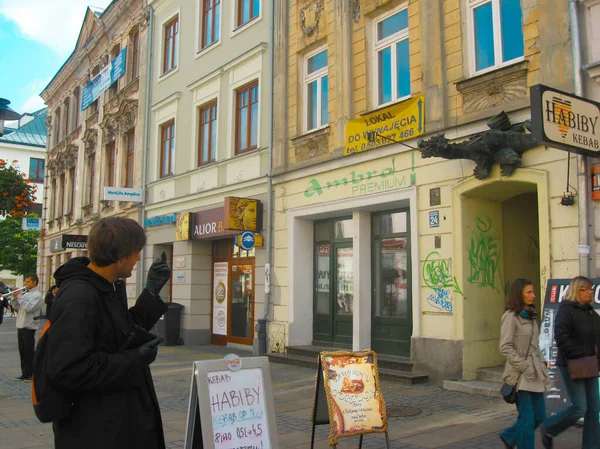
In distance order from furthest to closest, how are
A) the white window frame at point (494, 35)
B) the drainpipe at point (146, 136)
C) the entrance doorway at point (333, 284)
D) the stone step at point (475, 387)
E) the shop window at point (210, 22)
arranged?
the drainpipe at point (146, 136) < the shop window at point (210, 22) < the entrance doorway at point (333, 284) < the white window frame at point (494, 35) < the stone step at point (475, 387)

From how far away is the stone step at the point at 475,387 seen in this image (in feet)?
28.7

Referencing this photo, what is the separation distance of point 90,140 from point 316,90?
14986mm

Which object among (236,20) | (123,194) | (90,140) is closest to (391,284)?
(236,20)

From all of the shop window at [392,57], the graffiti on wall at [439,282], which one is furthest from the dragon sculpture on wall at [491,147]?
the shop window at [392,57]

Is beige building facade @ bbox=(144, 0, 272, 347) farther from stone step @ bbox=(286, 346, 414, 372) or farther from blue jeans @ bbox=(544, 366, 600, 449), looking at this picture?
blue jeans @ bbox=(544, 366, 600, 449)

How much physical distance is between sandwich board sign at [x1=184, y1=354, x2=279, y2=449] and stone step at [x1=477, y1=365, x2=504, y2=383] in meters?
5.39

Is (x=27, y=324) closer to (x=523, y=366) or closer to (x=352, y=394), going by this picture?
(x=352, y=394)

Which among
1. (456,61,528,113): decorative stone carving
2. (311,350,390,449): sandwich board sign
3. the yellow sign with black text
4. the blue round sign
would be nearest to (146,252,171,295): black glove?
(311,350,390,449): sandwich board sign

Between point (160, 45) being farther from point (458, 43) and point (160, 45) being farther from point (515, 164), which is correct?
point (515, 164)

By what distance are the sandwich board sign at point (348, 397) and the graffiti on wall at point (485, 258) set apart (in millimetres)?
4463

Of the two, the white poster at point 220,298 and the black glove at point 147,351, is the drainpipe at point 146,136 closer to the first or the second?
the white poster at point 220,298

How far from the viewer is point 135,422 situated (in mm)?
2791

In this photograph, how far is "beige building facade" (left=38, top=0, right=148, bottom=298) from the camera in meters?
21.2

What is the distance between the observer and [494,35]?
970 cm
